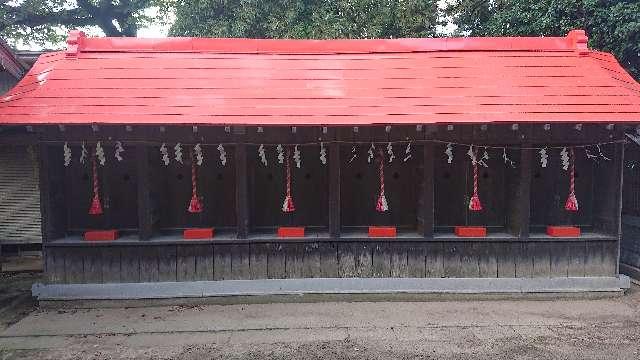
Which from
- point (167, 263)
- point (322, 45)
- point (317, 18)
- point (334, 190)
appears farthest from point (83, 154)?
point (317, 18)

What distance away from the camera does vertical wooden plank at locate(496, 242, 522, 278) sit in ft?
26.5

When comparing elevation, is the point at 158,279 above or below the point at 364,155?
below

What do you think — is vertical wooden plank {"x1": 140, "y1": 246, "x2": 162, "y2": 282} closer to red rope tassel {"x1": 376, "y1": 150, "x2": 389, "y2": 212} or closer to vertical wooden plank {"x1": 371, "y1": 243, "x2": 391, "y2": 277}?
vertical wooden plank {"x1": 371, "y1": 243, "x2": 391, "y2": 277}

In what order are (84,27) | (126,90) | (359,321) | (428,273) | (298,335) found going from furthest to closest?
(84,27) < (428,273) < (126,90) < (359,321) < (298,335)

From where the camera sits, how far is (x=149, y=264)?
7.95 meters

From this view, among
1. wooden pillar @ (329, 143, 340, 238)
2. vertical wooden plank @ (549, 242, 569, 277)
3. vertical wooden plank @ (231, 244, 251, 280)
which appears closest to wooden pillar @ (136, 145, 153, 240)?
vertical wooden plank @ (231, 244, 251, 280)

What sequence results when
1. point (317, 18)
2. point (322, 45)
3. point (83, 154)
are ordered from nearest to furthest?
point (83, 154), point (322, 45), point (317, 18)

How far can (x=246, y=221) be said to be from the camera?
26.3ft

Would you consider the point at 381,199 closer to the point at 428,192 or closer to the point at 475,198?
the point at 428,192

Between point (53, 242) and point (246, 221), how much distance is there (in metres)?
3.45

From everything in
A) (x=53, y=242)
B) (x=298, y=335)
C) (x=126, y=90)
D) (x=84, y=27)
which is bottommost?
(x=298, y=335)

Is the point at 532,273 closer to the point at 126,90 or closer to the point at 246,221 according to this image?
the point at 246,221

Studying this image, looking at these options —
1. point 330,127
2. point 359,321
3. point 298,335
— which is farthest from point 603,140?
point 298,335

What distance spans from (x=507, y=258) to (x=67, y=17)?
24.1 meters
